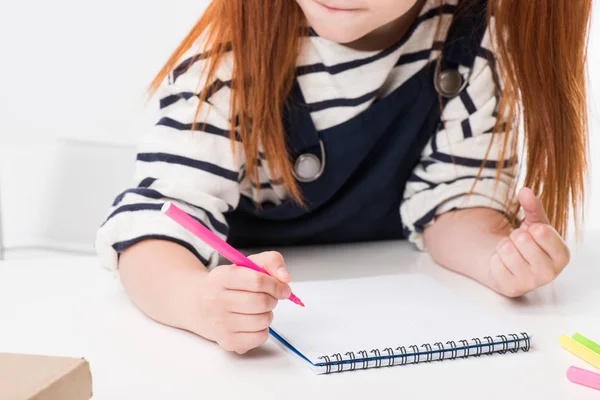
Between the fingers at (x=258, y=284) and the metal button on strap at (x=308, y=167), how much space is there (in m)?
0.25

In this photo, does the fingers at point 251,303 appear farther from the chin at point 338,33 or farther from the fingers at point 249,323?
the chin at point 338,33

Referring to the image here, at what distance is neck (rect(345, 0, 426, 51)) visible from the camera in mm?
729

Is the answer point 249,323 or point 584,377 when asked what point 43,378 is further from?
point 584,377

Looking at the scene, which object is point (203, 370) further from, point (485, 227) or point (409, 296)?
point (485, 227)

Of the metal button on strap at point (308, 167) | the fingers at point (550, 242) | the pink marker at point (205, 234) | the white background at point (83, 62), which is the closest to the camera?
the pink marker at point (205, 234)

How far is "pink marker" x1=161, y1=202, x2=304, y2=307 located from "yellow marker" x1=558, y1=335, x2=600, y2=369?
166 millimetres

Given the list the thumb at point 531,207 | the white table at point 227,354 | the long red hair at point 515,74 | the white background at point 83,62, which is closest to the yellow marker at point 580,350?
the white table at point 227,354

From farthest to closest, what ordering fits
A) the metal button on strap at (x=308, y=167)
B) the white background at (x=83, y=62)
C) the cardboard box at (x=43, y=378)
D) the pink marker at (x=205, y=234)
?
the white background at (x=83, y=62) < the metal button on strap at (x=308, y=167) < the pink marker at (x=205, y=234) < the cardboard box at (x=43, y=378)

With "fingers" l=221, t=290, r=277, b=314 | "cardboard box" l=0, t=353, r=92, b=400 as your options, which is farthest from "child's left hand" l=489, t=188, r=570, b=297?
"cardboard box" l=0, t=353, r=92, b=400

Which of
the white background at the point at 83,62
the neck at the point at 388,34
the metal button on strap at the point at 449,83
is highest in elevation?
the neck at the point at 388,34

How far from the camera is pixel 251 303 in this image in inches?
18.6

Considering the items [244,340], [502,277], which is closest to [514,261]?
[502,277]

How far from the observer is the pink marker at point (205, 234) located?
0.43 metres

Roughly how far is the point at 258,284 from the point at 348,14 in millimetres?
236
